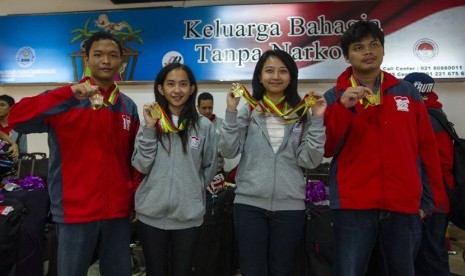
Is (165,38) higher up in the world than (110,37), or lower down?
higher up

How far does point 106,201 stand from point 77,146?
337 millimetres

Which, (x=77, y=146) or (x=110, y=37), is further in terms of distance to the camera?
(x=110, y=37)

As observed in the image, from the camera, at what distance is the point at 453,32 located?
4285 mm

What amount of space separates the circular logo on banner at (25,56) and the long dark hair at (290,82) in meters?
4.37

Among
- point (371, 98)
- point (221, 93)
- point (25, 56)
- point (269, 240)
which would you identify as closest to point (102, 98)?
point (269, 240)

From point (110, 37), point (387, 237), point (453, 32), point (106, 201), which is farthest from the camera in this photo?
point (453, 32)

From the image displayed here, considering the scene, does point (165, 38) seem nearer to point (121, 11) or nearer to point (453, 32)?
→ point (121, 11)

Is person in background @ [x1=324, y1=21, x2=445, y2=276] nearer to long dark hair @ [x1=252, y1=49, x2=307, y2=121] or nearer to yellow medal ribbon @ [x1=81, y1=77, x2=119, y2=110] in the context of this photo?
long dark hair @ [x1=252, y1=49, x2=307, y2=121]

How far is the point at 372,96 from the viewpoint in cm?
169

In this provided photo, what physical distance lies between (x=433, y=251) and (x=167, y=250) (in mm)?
1957

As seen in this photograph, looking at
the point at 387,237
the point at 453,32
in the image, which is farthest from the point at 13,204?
the point at 453,32

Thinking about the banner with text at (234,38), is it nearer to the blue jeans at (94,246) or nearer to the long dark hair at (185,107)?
the long dark hair at (185,107)

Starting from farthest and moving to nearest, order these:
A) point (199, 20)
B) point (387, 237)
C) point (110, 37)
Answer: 1. point (199, 20)
2. point (110, 37)
3. point (387, 237)

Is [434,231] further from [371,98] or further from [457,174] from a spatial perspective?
[371,98]
